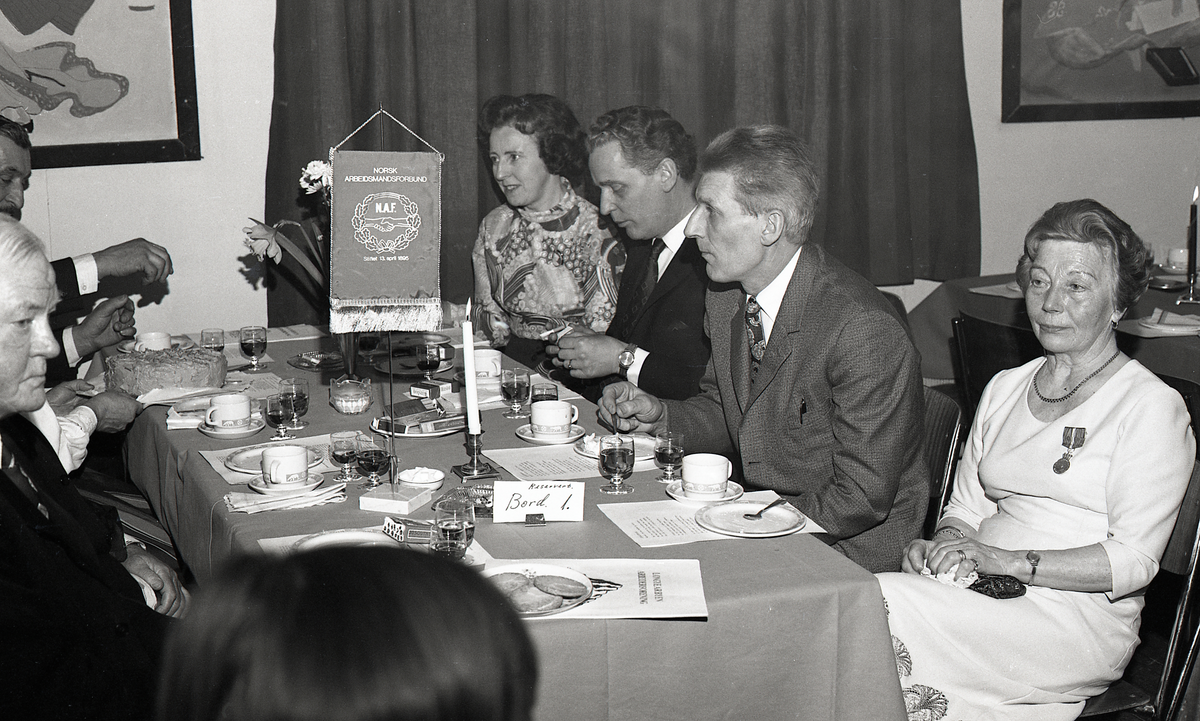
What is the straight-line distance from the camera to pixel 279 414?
8.20 ft

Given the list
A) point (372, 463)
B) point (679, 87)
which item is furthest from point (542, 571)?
point (679, 87)

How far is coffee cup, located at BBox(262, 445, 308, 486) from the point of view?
211 cm

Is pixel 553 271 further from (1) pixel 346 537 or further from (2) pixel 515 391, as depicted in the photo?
(1) pixel 346 537

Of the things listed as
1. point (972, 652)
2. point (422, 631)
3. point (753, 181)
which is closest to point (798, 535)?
point (972, 652)

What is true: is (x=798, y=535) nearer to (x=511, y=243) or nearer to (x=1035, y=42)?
(x=511, y=243)

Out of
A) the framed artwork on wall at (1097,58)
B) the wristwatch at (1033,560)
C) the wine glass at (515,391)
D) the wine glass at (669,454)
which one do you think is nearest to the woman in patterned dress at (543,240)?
→ the wine glass at (515,391)

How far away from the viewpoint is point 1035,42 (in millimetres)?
5297

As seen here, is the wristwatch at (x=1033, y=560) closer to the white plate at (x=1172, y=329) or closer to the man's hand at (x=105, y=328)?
the white plate at (x=1172, y=329)

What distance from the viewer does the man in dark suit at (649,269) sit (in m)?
3.21

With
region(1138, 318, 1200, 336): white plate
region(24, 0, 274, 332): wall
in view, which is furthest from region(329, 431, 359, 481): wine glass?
region(1138, 318, 1200, 336): white plate

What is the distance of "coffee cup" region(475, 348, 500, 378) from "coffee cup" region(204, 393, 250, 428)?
683 millimetres

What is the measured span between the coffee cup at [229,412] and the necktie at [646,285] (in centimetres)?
128

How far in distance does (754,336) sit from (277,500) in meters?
1.12

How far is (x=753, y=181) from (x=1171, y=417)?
96 centimetres
